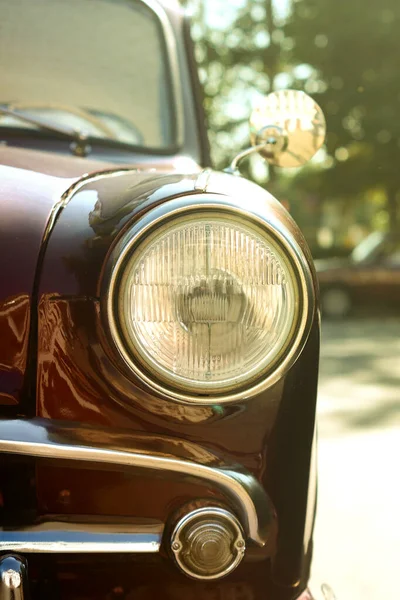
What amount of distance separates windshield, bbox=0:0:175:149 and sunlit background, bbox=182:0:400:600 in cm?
167

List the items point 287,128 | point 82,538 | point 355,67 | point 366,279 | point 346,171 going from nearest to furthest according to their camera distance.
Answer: point 82,538 → point 287,128 → point 366,279 → point 355,67 → point 346,171

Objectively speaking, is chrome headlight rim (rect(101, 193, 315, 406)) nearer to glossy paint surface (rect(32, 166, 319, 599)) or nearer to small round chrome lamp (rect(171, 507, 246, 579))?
glossy paint surface (rect(32, 166, 319, 599))

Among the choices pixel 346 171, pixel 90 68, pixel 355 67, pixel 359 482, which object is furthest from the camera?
pixel 346 171

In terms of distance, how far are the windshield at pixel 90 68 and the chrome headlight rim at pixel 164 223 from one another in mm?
999

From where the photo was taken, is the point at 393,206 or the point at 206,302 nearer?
the point at 206,302

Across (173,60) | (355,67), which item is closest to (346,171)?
(355,67)

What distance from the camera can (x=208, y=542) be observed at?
4.43ft

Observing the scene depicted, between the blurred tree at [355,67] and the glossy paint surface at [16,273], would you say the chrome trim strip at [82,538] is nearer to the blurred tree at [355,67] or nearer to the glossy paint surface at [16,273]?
the glossy paint surface at [16,273]

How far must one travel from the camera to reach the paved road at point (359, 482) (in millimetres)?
2621

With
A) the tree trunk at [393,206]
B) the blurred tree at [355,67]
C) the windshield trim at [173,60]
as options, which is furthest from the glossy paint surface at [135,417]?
the tree trunk at [393,206]

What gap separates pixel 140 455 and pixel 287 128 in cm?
92

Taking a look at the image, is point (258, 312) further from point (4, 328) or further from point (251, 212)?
point (4, 328)

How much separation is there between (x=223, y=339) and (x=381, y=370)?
19.7 ft

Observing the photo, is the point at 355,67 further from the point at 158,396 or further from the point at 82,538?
the point at 82,538
